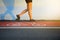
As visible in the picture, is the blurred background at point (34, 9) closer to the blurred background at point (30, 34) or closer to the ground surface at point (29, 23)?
the ground surface at point (29, 23)

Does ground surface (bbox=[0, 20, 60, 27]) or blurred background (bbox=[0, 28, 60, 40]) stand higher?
ground surface (bbox=[0, 20, 60, 27])

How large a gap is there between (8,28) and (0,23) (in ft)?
0.43

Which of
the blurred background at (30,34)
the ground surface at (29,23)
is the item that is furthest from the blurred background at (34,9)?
the blurred background at (30,34)

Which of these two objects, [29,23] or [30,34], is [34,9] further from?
[30,34]

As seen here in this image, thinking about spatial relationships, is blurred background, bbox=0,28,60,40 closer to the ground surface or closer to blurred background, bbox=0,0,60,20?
the ground surface

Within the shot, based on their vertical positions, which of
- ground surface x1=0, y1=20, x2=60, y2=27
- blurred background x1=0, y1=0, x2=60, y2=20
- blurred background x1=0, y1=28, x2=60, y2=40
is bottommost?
blurred background x1=0, y1=28, x2=60, y2=40

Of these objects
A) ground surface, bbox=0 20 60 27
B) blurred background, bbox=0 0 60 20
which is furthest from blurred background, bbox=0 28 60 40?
blurred background, bbox=0 0 60 20

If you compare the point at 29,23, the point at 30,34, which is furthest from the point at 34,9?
the point at 30,34

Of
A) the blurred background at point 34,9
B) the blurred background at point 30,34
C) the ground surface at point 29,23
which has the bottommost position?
the blurred background at point 30,34

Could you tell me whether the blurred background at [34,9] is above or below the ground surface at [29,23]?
above

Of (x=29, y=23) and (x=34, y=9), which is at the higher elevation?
(x=34, y=9)

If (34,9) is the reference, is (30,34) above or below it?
below

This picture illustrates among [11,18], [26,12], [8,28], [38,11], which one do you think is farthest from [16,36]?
[38,11]

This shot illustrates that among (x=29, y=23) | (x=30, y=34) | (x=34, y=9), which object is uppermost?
(x=34, y=9)
